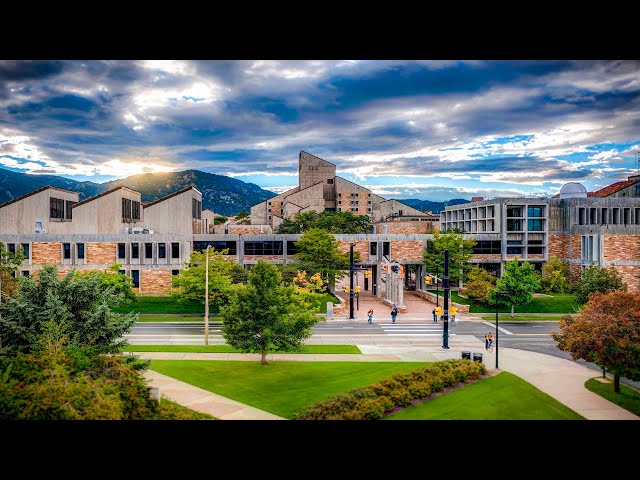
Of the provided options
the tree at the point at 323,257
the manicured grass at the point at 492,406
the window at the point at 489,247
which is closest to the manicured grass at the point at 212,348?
the manicured grass at the point at 492,406

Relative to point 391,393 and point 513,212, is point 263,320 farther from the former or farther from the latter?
point 513,212

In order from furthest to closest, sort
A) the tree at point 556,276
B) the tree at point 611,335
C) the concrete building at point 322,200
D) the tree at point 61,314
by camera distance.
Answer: the concrete building at point 322,200 < the tree at point 556,276 < the tree at point 611,335 < the tree at point 61,314

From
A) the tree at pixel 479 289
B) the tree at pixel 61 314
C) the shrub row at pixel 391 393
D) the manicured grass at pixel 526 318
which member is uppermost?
the tree at pixel 61 314

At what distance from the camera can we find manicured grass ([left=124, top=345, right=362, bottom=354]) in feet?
82.7

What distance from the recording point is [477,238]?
52.2m

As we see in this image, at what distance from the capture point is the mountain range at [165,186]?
4570cm

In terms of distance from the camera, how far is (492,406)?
16.9 metres

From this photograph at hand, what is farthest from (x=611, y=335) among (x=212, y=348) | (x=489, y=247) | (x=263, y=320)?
(x=489, y=247)

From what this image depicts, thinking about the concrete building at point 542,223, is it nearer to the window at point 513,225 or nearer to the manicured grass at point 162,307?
the window at point 513,225

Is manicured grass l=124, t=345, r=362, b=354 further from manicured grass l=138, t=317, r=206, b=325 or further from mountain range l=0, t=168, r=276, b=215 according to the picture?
mountain range l=0, t=168, r=276, b=215

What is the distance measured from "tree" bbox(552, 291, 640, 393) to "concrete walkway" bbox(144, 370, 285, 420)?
11322 mm

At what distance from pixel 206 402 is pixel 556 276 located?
37769 mm

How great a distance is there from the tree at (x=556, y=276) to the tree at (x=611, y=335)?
88.5 ft
